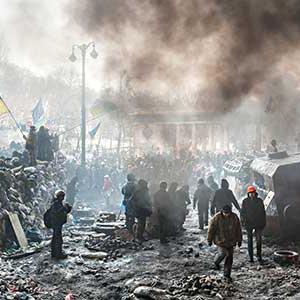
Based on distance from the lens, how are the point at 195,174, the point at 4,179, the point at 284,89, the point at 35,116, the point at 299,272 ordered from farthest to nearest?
the point at 284,89
the point at 195,174
the point at 35,116
the point at 4,179
the point at 299,272

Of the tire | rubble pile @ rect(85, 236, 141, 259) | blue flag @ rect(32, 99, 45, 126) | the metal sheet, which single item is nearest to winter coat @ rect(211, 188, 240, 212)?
the metal sheet

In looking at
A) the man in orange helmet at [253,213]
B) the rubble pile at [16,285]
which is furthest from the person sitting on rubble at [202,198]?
the rubble pile at [16,285]

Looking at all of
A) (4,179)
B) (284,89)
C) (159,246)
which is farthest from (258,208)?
(284,89)

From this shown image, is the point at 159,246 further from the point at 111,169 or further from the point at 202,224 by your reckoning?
the point at 111,169

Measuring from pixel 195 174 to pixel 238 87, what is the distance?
4279 millimetres

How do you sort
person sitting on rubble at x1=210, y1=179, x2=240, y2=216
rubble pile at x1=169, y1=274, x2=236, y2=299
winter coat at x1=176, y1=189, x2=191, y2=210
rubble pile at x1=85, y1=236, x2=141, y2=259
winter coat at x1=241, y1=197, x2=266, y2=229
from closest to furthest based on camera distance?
1. rubble pile at x1=169, y1=274, x2=236, y2=299
2. winter coat at x1=241, y1=197, x2=266, y2=229
3. rubble pile at x1=85, y1=236, x2=141, y2=259
4. person sitting on rubble at x1=210, y1=179, x2=240, y2=216
5. winter coat at x1=176, y1=189, x2=191, y2=210

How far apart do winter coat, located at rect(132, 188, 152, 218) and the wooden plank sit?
8.13ft

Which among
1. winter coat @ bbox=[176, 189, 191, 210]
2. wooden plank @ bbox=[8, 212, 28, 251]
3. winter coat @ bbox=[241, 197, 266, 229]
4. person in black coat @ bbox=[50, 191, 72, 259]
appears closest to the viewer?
winter coat @ bbox=[241, 197, 266, 229]

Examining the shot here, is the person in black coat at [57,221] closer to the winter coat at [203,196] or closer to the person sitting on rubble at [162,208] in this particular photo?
the person sitting on rubble at [162,208]

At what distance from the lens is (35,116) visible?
19.2 meters

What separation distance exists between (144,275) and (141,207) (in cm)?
267

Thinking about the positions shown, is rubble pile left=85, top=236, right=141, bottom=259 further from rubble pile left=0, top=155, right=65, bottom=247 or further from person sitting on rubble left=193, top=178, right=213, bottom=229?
person sitting on rubble left=193, top=178, right=213, bottom=229

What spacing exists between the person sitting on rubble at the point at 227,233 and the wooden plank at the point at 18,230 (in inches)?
173

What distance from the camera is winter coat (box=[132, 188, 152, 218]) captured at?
33.8 ft
